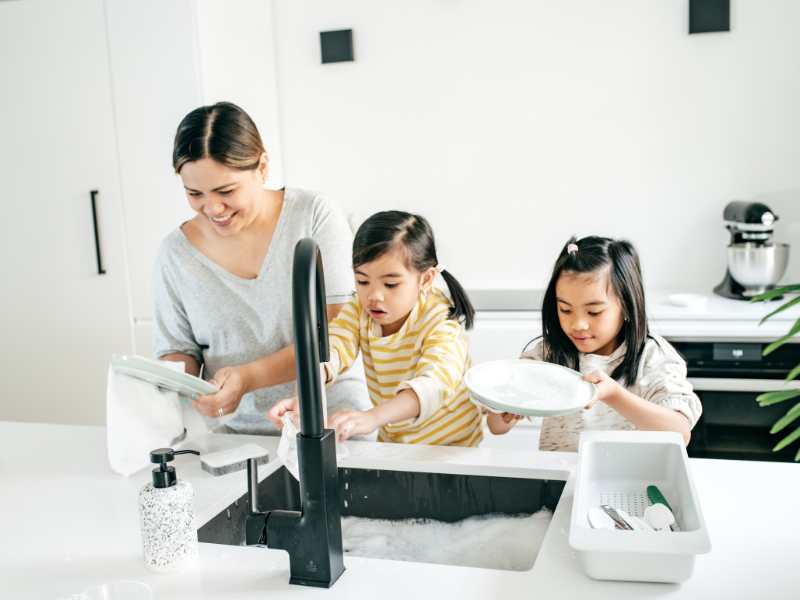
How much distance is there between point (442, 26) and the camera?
9.66 ft

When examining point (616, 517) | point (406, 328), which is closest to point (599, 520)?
point (616, 517)

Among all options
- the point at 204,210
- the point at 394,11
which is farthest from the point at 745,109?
the point at 204,210

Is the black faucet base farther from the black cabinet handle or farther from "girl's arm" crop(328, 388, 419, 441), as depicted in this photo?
the black cabinet handle

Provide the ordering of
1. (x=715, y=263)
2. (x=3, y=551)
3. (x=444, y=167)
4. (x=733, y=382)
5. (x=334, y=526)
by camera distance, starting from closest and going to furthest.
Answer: (x=334, y=526) → (x=3, y=551) → (x=733, y=382) → (x=715, y=263) → (x=444, y=167)

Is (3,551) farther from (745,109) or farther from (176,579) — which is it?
(745,109)

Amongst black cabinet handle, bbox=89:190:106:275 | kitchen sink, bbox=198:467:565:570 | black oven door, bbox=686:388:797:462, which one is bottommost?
black oven door, bbox=686:388:797:462

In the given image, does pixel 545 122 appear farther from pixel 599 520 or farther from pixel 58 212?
pixel 599 520

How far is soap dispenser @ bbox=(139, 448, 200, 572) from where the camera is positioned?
101 centimetres

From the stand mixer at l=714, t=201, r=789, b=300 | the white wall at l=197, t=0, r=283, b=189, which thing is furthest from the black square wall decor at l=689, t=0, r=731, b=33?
the white wall at l=197, t=0, r=283, b=189

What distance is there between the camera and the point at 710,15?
2689 millimetres

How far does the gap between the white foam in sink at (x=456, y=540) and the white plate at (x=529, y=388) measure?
7.6 inches

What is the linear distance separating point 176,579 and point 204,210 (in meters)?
0.88

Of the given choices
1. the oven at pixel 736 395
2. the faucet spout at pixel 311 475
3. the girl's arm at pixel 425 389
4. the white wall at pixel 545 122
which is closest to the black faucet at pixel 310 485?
the faucet spout at pixel 311 475

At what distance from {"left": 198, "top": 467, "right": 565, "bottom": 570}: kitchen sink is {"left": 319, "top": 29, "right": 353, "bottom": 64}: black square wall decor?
2052 millimetres
